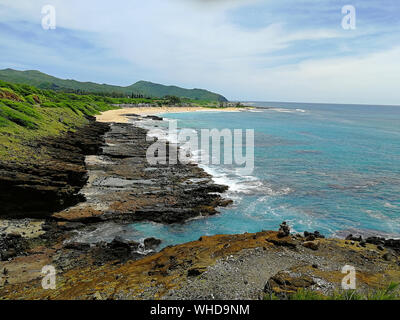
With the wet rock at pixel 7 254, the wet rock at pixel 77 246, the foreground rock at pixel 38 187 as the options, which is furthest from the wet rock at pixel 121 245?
the foreground rock at pixel 38 187

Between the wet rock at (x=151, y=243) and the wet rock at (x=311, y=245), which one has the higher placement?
the wet rock at (x=311, y=245)

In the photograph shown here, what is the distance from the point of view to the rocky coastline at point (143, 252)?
9.99 metres

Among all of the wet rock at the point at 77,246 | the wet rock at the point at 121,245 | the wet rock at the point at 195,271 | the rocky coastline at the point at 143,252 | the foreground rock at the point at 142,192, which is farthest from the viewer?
the foreground rock at the point at 142,192

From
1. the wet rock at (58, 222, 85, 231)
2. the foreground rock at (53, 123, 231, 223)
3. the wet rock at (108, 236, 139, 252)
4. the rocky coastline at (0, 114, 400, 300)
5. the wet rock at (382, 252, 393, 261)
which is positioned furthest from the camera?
the foreground rock at (53, 123, 231, 223)

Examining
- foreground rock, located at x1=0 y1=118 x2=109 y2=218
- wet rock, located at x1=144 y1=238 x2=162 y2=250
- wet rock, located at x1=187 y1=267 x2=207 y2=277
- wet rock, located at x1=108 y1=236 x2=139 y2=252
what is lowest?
wet rock, located at x1=144 y1=238 x2=162 y2=250

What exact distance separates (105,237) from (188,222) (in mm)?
6113

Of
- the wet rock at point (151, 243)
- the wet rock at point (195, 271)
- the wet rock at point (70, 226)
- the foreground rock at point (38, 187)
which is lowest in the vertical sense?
the wet rock at point (151, 243)

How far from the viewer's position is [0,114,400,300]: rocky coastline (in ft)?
32.8

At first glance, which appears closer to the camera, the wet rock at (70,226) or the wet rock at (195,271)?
the wet rock at (195,271)

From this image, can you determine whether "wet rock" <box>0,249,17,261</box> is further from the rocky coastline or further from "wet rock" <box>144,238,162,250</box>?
"wet rock" <box>144,238,162,250</box>

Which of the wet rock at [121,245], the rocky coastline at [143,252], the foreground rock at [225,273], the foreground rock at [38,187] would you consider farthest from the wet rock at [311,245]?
the foreground rock at [38,187]

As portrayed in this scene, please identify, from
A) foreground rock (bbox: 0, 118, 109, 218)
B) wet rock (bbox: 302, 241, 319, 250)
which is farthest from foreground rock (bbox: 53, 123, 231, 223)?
wet rock (bbox: 302, 241, 319, 250)

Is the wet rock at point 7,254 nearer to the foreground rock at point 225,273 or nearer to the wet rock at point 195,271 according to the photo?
the foreground rock at point 225,273

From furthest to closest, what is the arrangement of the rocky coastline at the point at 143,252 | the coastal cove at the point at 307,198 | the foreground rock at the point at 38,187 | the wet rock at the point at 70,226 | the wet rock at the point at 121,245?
the coastal cove at the point at 307,198 → the foreground rock at the point at 38,187 → the wet rock at the point at 70,226 → the wet rock at the point at 121,245 → the rocky coastline at the point at 143,252
